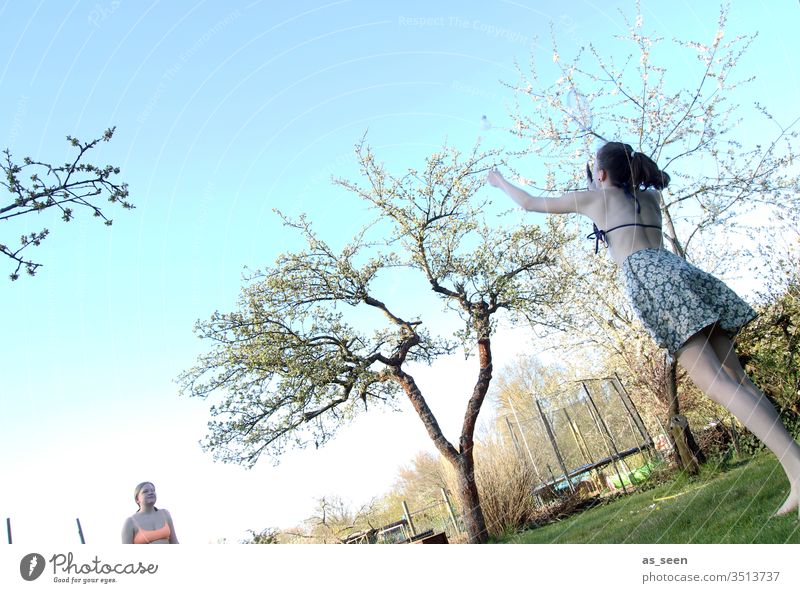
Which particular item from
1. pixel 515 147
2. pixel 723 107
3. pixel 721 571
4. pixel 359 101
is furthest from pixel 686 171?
pixel 721 571

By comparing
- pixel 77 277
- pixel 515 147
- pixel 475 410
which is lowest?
pixel 475 410

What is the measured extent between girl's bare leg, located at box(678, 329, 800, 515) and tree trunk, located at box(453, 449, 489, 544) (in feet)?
14.8

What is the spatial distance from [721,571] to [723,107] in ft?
12.2

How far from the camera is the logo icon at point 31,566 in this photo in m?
1.10

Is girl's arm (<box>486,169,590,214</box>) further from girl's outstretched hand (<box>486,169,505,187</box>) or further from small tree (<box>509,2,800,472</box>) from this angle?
small tree (<box>509,2,800,472</box>)

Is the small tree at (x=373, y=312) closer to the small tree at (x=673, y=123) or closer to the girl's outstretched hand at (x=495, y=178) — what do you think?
the small tree at (x=673, y=123)

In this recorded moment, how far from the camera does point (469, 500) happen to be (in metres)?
5.61

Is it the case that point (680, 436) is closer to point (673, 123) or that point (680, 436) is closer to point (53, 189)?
point (673, 123)

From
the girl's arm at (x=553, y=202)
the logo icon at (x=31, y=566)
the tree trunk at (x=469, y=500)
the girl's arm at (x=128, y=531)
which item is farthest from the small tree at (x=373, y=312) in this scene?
the girl's arm at (x=553, y=202)

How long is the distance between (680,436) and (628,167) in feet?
10.5

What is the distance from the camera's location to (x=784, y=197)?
161 inches

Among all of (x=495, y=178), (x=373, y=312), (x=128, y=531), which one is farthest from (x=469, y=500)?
(x=495, y=178)

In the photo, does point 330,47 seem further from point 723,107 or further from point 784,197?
point 784,197

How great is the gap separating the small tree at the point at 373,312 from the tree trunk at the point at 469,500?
13mm
